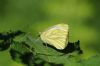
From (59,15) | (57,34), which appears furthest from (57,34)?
(59,15)

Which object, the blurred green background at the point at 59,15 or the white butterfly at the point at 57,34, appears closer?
the white butterfly at the point at 57,34

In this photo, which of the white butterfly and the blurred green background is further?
the blurred green background

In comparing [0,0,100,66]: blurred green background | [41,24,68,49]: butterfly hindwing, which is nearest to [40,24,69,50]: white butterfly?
[41,24,68,49]: butterfly hindwing

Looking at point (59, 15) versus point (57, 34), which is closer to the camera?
point (57, 34)

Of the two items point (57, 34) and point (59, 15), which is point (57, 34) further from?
point (59, 15)

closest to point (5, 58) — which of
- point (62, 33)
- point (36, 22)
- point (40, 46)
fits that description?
point (40, 46)

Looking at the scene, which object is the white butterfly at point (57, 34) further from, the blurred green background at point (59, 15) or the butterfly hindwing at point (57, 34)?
the blurred green background at point (59, 15)

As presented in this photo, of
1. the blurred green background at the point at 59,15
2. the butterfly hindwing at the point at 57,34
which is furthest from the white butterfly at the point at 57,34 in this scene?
the blurred green background at the point at 59,15

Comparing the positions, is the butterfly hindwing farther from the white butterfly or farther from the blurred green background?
the blurred green background
